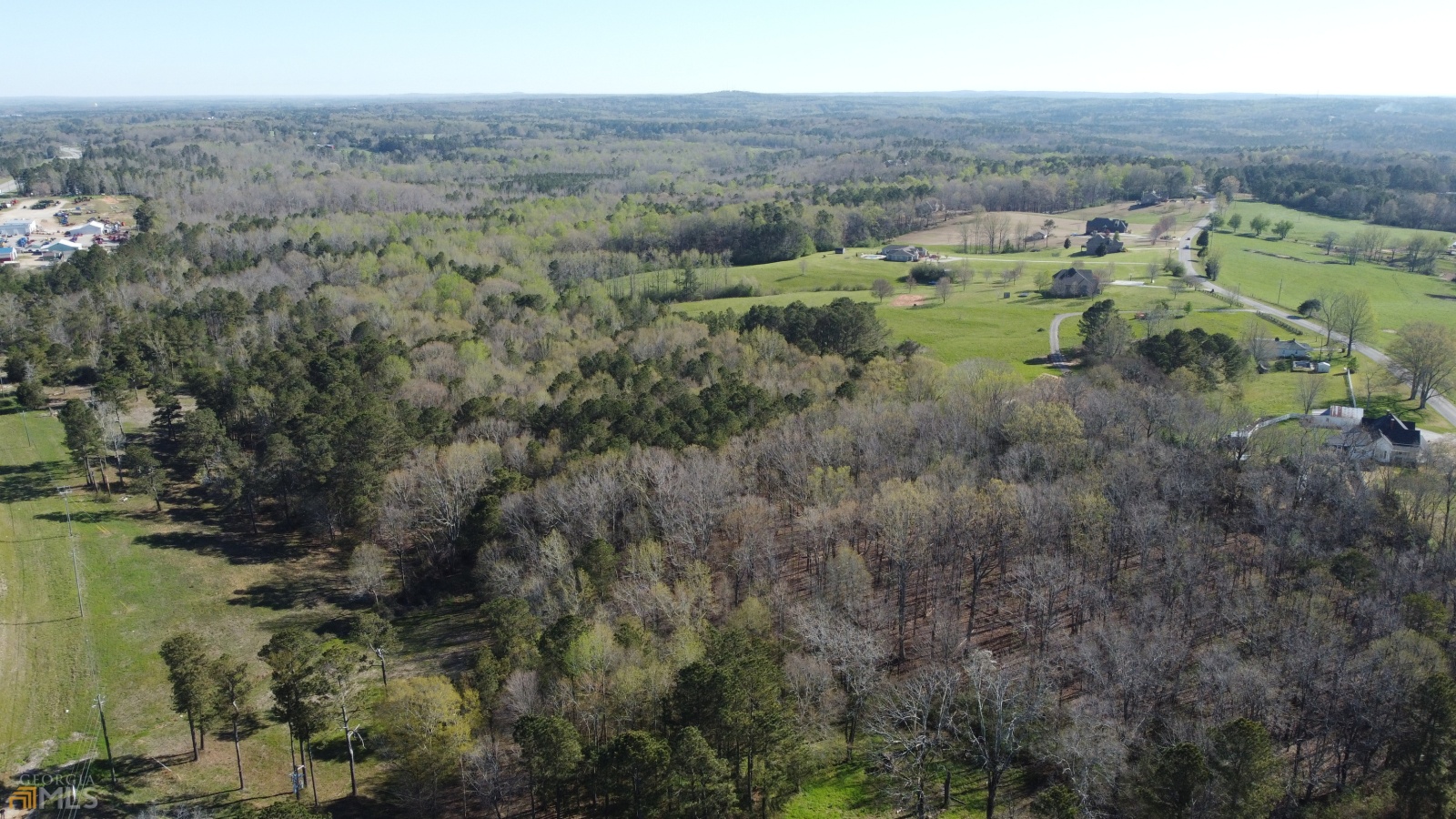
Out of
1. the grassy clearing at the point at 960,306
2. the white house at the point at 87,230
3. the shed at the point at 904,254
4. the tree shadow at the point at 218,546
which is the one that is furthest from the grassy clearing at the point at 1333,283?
the white house at the point at 87,230

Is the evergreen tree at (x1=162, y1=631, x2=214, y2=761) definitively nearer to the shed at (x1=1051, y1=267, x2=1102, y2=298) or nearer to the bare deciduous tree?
the bare deciduous tree

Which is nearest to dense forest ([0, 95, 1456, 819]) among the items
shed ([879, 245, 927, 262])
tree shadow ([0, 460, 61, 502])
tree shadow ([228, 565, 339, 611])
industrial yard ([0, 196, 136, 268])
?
tree shadow ([228, 565, 339, 611])

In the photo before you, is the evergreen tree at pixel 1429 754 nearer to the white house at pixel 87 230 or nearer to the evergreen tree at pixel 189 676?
the evergreen tree at pixel 189 676

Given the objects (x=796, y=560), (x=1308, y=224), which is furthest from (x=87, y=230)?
(x=1308, y=224)

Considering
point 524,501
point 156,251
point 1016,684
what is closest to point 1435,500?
point 1016,684

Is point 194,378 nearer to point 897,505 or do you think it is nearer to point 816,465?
point 816,465

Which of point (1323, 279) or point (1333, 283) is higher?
point (1323, 279)

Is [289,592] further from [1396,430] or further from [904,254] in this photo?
[904,254]
